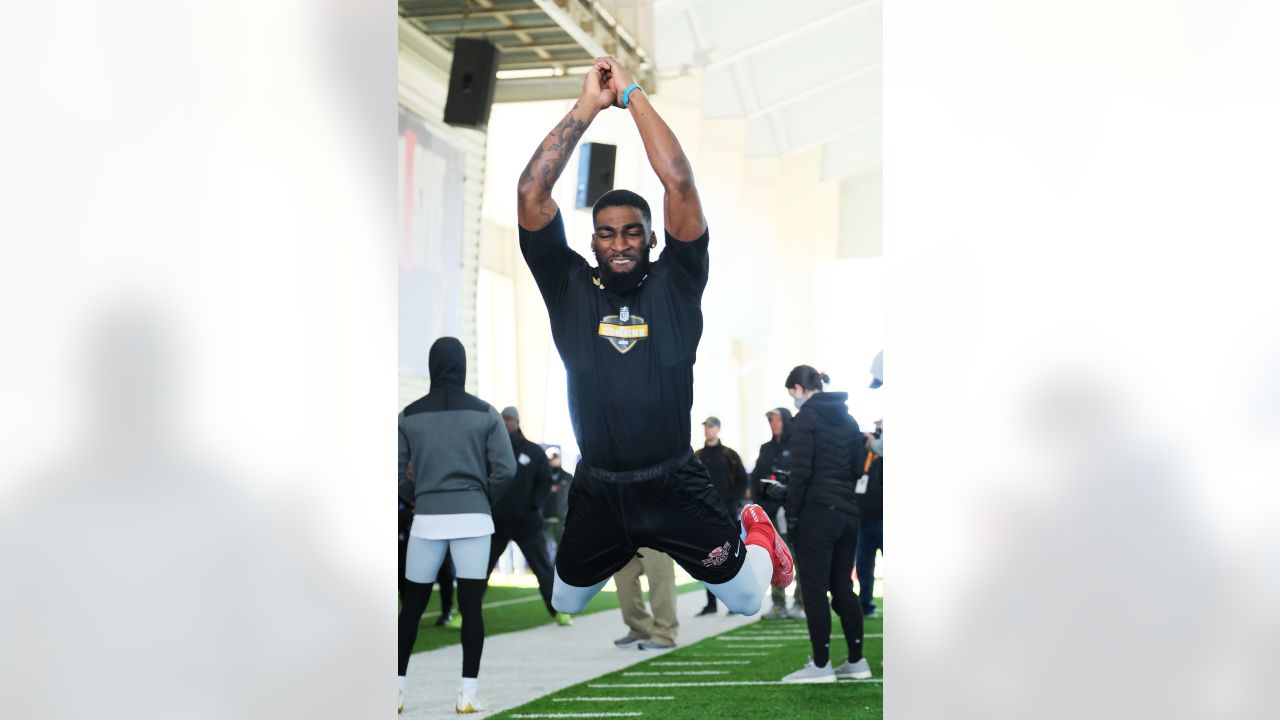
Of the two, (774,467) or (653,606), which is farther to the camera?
(774,467)

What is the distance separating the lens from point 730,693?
7.15 metres

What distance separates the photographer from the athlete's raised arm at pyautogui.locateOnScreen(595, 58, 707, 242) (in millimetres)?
3623

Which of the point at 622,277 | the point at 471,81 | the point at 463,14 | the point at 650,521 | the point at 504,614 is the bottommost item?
the point at 504,614

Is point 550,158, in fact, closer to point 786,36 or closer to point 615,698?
point 615,698

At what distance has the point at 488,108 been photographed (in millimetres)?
11156

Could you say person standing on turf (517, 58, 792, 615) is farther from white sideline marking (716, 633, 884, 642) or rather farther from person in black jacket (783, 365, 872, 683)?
white sideline marking (716, 633, 884, 642)

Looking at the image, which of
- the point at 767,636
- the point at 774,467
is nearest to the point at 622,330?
the point at 767,636

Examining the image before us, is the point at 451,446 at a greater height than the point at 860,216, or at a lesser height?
lesser

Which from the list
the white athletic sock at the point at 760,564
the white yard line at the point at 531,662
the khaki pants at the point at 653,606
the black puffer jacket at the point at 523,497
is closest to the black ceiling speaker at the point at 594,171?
the black puffer jacket at the point at 523,497

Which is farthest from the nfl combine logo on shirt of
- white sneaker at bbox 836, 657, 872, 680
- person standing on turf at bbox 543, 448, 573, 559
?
person standing on turf at bbox 543, 448, 573, 559

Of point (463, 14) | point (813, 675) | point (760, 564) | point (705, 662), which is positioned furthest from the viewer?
point (463, 14)

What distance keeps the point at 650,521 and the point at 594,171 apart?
8233 mm
